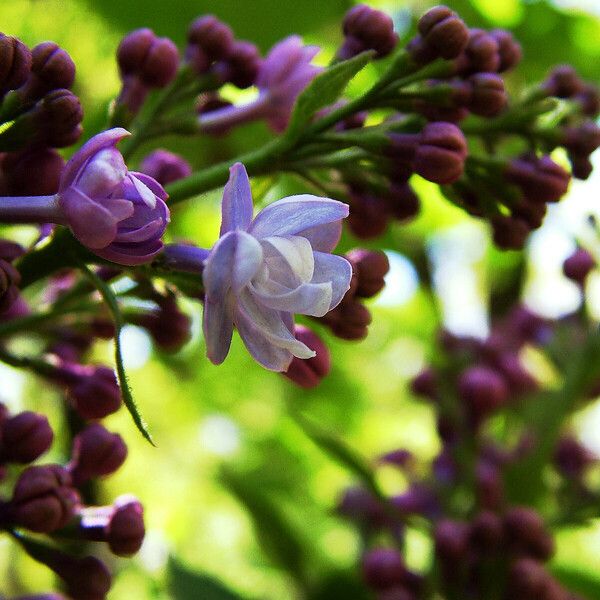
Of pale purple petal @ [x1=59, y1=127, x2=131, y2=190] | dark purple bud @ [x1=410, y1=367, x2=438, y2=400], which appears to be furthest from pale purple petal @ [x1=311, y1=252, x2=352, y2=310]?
dark purple bud @ [x1=410, y1=367, x2=438, y2=400]

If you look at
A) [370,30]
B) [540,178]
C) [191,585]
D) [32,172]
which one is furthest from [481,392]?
[32,172]

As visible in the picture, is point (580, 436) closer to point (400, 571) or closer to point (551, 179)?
point (400, 571)

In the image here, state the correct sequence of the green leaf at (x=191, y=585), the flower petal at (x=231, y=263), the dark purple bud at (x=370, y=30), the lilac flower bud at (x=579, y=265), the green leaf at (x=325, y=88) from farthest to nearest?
the lilac flower bud at (x=579, y=265) → the green leaf at (x=191, y=585) → the dark purple bud at (x=370, y=30) → the green leaf at (x=325, y=88) → the flower petal at (x=231, y=263)

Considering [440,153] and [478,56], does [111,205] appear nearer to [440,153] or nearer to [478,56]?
[440,153]

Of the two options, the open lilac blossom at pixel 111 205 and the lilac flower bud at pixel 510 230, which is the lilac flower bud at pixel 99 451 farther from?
the lilac flower bud at pixel 510 230

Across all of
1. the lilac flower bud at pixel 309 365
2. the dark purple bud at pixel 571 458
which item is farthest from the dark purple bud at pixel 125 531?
the dark purple bud at pixel 571 458

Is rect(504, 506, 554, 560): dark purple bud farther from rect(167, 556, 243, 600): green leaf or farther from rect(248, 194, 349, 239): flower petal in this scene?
rect(248, 194, 349, 239): flower petal
